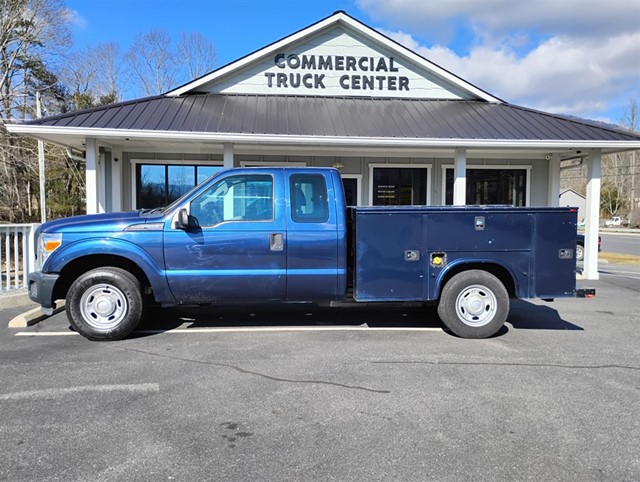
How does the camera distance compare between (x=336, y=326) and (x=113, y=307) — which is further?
(x=336, y=326)

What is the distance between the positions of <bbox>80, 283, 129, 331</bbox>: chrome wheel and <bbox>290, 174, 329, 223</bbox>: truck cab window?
7.55 feet

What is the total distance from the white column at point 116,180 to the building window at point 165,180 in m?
0.57

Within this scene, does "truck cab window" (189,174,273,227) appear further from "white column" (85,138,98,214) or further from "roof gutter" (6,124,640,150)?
"white column" (85,138,98,214)

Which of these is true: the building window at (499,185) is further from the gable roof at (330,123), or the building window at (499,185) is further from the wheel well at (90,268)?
the wheel well at (90,268)

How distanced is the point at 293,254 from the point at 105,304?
2.31 m

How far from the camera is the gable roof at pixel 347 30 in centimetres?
1207

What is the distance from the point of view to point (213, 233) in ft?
19.0

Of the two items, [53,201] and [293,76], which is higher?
[293,76]

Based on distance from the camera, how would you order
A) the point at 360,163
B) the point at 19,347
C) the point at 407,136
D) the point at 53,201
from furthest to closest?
the point at 53,201 → the point at 360,163 → the point at 407,136 → the point at 19,347

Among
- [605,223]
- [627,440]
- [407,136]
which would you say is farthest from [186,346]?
[605,223]

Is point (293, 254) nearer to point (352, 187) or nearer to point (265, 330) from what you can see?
point (265, 330)

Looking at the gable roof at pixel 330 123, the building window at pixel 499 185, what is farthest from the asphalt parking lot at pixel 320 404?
the building window at pixel 499 185

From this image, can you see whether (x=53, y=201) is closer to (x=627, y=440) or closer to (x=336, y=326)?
(x=336, y=326)

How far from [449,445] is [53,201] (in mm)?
26509
